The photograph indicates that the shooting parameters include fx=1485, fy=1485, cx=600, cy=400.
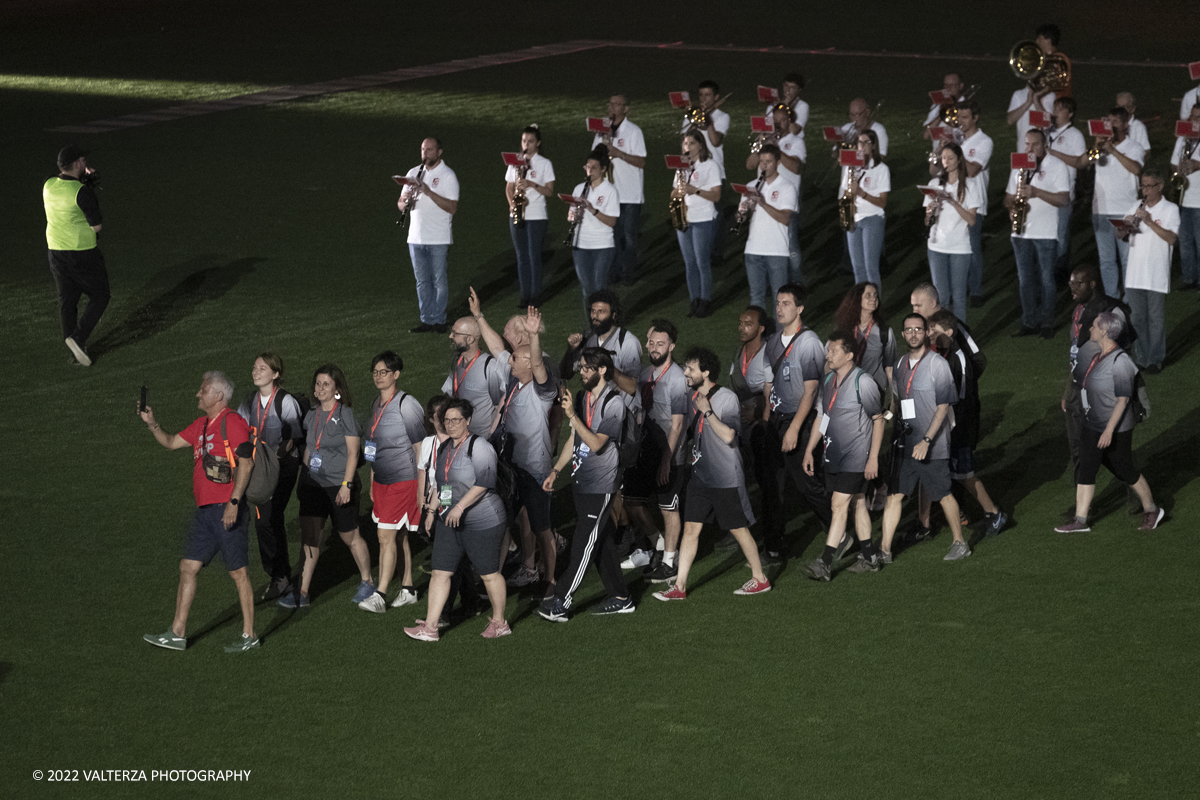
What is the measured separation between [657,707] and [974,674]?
73.9 inches

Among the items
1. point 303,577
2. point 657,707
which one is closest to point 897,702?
point 657,707

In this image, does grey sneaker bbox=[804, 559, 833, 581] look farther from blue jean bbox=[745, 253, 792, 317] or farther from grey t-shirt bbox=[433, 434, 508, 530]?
blue jean bbox=[745, 253, 792, 317]

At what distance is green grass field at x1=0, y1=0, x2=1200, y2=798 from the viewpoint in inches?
308

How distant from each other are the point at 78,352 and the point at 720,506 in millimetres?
8216

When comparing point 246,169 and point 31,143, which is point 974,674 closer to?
point 246,169

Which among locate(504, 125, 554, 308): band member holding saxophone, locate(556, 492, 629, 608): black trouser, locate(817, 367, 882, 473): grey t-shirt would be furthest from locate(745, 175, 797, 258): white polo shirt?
locate(556, 492, 629, 608): black trouser

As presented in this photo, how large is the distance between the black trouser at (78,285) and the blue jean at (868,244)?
7.78 metres

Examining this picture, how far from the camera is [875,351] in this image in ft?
36.1

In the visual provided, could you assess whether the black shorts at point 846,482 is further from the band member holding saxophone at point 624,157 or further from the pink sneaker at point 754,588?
the band member holding saxophone at point 624,157

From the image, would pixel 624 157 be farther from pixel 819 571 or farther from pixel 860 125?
pixel 819 571

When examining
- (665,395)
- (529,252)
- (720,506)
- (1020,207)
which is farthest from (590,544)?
(1020,207)

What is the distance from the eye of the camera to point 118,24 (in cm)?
3506

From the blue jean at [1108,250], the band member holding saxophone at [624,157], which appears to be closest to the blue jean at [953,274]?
the blue jean at [1108,250]

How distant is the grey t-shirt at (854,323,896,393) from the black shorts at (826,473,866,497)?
1.33 m
